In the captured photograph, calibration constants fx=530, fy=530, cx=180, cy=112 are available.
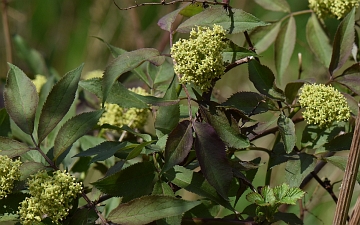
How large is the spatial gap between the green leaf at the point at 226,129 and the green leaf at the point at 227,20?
13 cm

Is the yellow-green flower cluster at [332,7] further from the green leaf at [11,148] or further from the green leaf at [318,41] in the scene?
the green leaf at [11,148]

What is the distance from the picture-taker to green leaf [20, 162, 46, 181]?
29.3 inches

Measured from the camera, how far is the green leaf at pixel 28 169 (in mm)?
743

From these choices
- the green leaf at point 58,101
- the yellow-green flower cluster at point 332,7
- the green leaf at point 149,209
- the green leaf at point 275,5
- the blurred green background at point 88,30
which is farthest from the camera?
the blurred green background at point 88,30

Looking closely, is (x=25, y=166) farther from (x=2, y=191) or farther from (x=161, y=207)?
(x=161, y=207)

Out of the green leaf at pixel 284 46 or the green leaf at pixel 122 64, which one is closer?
the green leaf at pixel 122 64

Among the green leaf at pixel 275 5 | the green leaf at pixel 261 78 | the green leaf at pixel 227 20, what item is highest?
the green leaf at pixel 227 20

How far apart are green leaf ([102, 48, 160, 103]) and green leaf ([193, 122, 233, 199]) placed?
135 mm

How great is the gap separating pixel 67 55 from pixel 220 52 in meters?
2.93

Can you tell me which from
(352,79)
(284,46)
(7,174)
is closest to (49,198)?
(7,174)

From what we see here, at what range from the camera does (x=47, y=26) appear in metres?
3.70

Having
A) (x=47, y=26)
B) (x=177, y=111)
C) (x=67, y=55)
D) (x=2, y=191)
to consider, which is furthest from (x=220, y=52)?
(x=47, y=26)

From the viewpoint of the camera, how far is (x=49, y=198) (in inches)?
27.6

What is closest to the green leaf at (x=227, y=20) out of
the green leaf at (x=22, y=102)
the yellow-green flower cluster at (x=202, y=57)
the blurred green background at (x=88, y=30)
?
the yellow-green flower cluster at (x=202, y=57)
